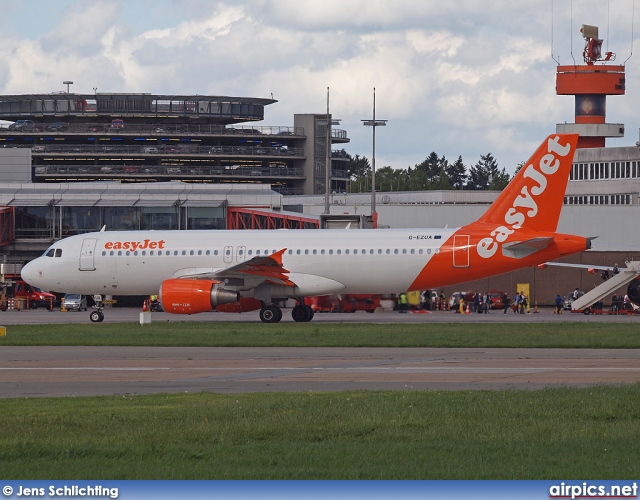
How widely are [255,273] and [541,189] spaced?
36.7 ft

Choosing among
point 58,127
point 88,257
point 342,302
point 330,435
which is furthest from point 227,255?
point 58,127

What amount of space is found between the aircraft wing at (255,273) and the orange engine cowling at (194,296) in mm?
862

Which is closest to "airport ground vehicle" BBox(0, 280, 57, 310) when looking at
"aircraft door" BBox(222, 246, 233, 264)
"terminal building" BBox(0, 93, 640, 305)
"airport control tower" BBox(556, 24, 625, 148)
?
"terminal building" BBox(0, 93, 640, 305)

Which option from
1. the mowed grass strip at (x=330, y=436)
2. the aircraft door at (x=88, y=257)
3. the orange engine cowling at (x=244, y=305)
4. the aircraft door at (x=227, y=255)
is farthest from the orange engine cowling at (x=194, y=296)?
the mowed grass strip at (x=330, y=436)

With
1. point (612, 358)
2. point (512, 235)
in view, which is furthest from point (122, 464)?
point (512, 235)

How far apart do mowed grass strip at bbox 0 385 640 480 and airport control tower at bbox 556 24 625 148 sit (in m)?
113

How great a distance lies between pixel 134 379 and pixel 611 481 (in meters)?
13.4

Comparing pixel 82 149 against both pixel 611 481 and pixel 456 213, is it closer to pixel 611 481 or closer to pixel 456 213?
pixel 456 213

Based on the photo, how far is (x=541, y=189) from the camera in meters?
41.4

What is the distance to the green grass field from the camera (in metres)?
12.6

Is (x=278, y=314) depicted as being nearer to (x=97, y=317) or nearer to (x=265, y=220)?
(x=97, y=317)

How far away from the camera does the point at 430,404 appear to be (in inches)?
706

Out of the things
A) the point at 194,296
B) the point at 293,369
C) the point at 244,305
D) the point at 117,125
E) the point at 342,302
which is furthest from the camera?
the point at 117,125

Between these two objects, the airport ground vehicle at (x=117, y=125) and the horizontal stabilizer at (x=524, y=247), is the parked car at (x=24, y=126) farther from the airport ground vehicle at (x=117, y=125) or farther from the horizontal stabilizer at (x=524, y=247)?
the horizontal stabilizer at (x=524, y=247)
